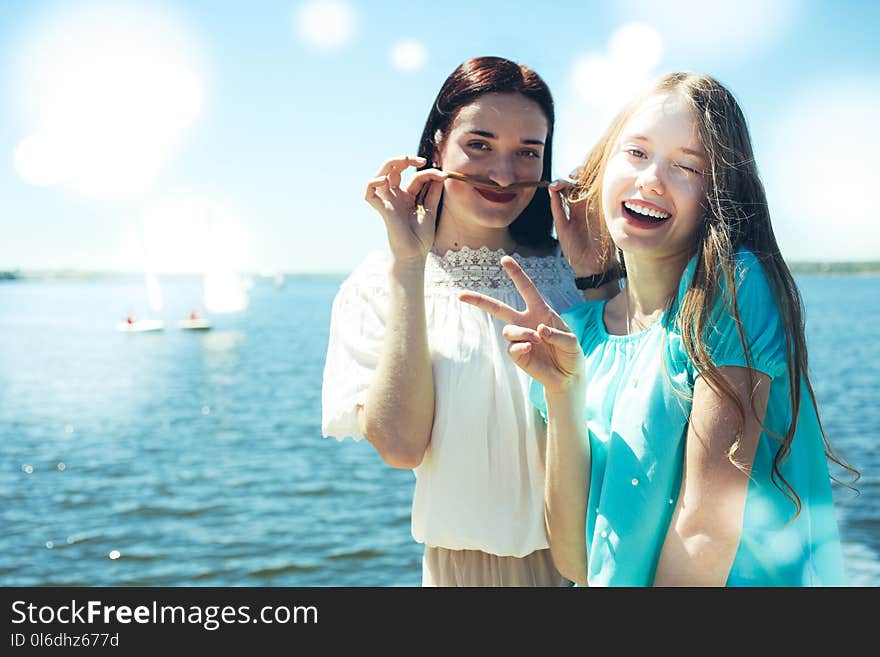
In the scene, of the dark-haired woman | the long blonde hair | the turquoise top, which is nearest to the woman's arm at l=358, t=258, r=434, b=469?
the dark-haired woman

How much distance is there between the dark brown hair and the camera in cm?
218

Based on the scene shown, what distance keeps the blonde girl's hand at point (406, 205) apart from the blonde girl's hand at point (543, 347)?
1.18 feet

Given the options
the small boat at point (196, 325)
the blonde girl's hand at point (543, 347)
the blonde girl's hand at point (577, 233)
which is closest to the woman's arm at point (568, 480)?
the blonde girl's hand at point (543, 347)

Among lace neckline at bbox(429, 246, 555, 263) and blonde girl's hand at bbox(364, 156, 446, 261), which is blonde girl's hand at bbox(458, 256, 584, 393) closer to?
blonde girl's hand at bbox(364, 156, 446, 261)

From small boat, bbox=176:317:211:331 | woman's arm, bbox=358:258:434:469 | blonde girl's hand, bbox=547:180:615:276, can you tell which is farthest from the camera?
small boat, bbox=176:317:211:331

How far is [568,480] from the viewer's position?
5.99 feet

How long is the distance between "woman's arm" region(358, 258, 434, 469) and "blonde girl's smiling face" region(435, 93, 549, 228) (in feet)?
0.82

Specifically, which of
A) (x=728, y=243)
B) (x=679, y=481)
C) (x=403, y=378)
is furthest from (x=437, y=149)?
(x=679, y=481)

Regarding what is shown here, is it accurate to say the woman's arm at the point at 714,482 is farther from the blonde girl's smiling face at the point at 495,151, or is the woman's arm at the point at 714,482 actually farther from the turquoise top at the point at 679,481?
the blonde girl's smiling face at the point at 495,151

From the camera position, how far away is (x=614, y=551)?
69.6 inches

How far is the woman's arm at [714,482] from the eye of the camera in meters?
1.62

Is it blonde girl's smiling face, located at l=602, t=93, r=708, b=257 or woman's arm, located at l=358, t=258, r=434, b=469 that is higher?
blonde girl's smiling face, located at l=602, t=93, r=708, b=257

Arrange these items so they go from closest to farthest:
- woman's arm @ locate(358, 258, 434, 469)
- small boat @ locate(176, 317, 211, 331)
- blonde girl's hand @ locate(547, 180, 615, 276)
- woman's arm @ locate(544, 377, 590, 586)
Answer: woman's arm @ locate(544, 377, 590, 586) → woman's arm @ locate(358, 258, 434, 469) → blonde girl's hand @ locate(547, 180, 615, 276) → small boat @ locate(176, 317, 211, 331)

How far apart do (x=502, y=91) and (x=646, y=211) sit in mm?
585
